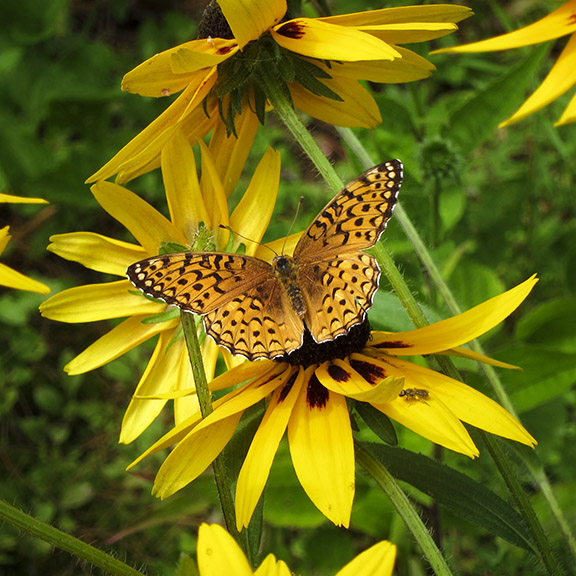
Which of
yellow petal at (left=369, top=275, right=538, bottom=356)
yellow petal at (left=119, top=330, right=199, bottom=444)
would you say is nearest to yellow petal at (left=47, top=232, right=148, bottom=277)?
yellow petal at (left=119, top=330, right=199, bottom=444)

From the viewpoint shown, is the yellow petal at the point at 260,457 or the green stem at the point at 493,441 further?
the green stem at the point at 493,441

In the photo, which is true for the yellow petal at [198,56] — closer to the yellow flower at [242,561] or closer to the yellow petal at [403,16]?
the yellow petal at [403,16]

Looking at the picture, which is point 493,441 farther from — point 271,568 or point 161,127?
point 161,127

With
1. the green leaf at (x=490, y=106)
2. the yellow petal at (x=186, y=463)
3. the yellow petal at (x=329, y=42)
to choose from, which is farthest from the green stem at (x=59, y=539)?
the green leaf at (x=490, y=106)

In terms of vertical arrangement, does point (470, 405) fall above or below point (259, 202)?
below

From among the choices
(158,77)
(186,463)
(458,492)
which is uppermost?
(158,77)

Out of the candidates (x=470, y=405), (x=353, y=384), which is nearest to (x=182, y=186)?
(x=353, y=384)

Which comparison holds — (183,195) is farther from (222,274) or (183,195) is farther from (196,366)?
(196,366)
